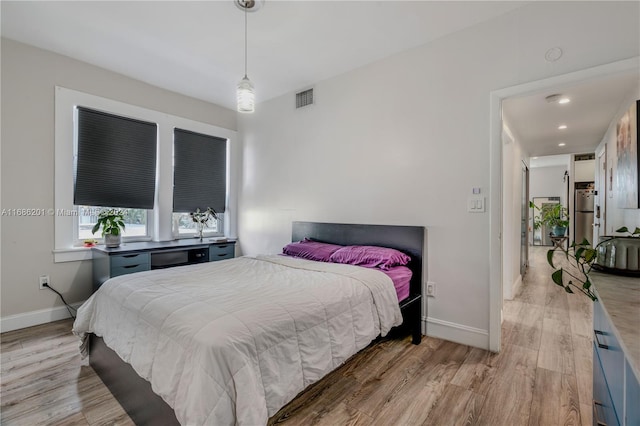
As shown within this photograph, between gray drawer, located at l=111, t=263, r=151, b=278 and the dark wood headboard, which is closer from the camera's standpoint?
the dark wood headboard

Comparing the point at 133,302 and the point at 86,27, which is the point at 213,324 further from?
the point at 86,27

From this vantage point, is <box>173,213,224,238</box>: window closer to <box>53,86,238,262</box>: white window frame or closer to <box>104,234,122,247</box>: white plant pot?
<box>53,86,238,262</box>: white window frame

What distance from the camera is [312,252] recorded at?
310 centimetres

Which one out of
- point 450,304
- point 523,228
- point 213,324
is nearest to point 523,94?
point 450,304

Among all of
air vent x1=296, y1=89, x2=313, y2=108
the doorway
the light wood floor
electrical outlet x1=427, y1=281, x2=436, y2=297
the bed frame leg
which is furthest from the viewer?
the doorway

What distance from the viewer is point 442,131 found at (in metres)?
2.70

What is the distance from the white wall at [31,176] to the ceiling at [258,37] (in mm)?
201

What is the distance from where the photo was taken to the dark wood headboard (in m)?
2.78

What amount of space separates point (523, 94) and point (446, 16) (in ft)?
2.93

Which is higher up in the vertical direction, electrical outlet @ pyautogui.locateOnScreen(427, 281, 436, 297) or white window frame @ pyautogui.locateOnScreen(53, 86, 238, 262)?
Result: white window frame @ pyautogui.locateOnScreen(53, 86, 238, 262)

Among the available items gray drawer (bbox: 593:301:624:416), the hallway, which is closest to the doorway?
the hallway

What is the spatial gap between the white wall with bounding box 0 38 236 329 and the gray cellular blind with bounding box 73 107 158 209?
265mm

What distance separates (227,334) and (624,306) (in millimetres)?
1495

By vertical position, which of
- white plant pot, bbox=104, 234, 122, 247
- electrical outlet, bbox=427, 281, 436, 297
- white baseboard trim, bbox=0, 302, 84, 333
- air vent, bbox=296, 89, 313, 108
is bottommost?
white baseboard trim, bbox=0, 302, 84, 333
